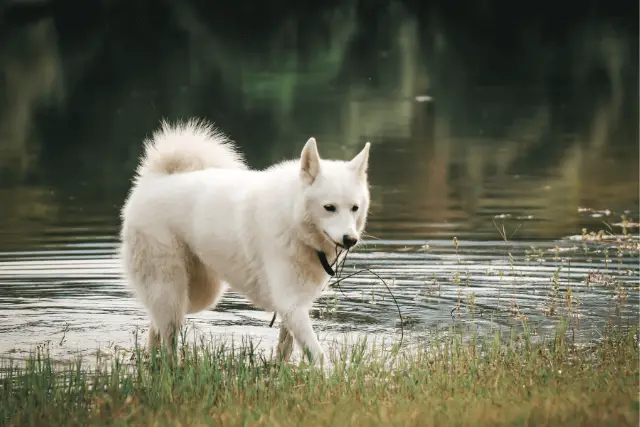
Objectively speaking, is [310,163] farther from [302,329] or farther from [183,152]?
[183,152]

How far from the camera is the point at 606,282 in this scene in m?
10.4

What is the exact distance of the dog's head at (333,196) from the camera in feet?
24.2

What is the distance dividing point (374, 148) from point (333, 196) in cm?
1949

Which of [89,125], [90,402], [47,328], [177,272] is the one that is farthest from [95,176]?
[90,402]

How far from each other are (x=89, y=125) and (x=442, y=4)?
24061 millimetres

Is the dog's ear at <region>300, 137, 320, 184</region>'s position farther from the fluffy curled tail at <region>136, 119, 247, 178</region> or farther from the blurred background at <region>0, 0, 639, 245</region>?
the blurred background at <region>0, 0, 639, 245</region>

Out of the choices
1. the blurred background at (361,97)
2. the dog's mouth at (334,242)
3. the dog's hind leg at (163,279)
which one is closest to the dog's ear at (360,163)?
the dog's mouth at (334,242)

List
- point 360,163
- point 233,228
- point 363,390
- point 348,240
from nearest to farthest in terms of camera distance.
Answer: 1. point 363,390
2. point 348,240
3. point 360,163
4. point 233,228

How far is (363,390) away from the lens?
6676mm

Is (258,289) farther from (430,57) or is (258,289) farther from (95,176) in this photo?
(430,57)

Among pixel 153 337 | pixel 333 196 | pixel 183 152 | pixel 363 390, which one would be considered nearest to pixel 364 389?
pixel 363 390

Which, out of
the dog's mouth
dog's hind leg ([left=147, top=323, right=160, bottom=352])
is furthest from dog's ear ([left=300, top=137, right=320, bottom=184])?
dog's hind leg ([left=147, top=323, right=160, bottom=352])

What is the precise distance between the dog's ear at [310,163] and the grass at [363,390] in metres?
1.16

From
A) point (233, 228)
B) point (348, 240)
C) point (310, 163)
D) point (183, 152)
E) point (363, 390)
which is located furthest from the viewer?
point (183, 152)
